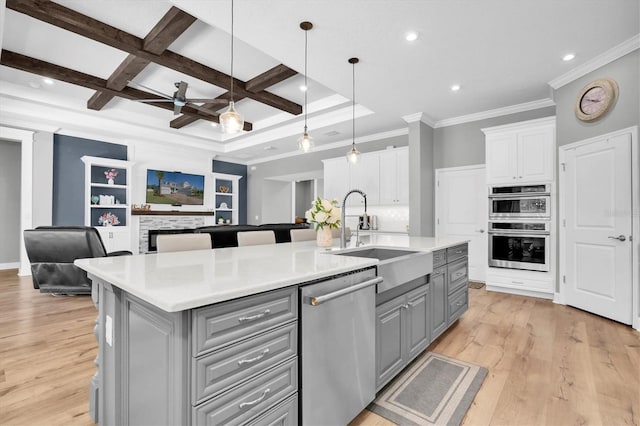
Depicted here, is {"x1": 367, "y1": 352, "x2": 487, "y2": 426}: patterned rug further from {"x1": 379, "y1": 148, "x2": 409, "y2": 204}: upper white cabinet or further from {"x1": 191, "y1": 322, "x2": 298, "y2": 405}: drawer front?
{"x1": 379, "y1": 148, "x2": 409, "y2": 204}: upper white cabinet

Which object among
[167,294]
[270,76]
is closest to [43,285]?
[270,76]

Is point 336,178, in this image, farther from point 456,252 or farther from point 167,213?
point 167,213

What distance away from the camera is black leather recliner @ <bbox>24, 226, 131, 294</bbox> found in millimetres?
3973

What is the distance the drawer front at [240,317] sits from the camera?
101 centimetres

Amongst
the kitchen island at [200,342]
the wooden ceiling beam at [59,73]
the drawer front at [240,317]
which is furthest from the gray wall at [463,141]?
the wooden ceiling beam at [59,73]

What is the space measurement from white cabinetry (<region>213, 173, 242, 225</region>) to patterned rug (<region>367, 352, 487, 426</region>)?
24.5ft

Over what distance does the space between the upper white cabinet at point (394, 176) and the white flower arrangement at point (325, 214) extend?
3.37m

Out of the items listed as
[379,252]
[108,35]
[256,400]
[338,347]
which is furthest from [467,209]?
[108,35]

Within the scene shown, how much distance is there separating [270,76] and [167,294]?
3751 mm

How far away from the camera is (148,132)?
6.61 m

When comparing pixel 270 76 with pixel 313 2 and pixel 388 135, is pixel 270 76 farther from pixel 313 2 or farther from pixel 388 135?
pixel 388 135

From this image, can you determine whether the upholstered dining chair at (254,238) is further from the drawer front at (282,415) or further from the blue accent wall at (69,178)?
the blue accent wall at (69,178)

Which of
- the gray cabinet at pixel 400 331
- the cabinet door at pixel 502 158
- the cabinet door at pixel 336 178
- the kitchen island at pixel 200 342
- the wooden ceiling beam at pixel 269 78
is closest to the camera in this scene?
the kitchen island at pixel 200 342

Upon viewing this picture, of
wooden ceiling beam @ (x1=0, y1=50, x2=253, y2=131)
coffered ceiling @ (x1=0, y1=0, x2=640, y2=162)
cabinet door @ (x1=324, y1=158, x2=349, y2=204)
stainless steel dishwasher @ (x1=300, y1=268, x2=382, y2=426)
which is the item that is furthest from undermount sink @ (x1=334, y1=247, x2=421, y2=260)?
wooden ceiling beam @ (x1=0, y1=50, x2=253, y2=131)
